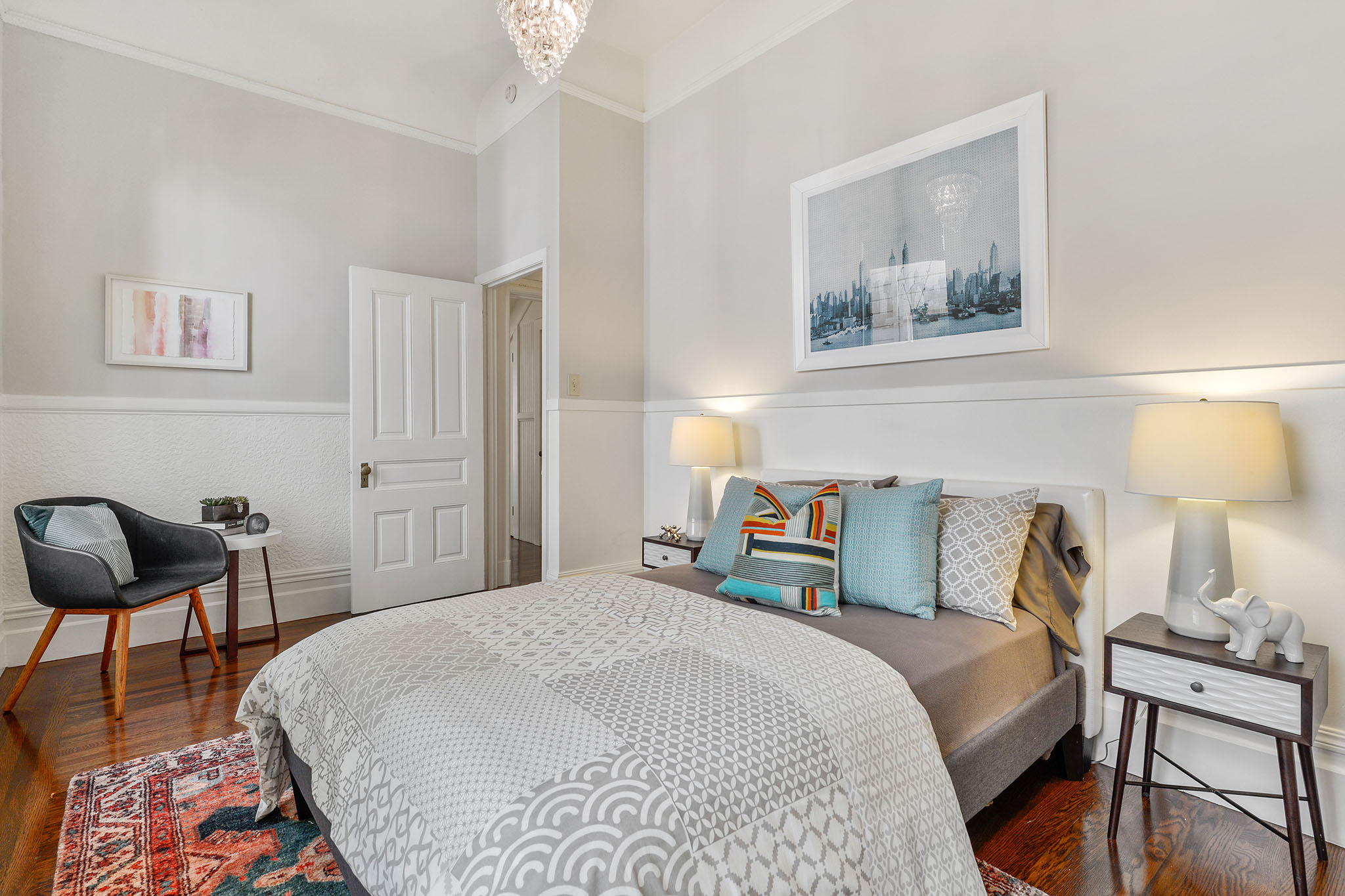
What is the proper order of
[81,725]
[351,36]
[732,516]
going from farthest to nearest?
[351,36] → [732,516] → [81,725]

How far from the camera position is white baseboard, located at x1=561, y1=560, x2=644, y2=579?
11.8 feet

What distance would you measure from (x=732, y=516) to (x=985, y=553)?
890 mm

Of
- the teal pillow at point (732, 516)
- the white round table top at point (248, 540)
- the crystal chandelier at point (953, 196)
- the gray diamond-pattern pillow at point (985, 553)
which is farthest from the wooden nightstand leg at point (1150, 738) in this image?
the white round table top at point (248, 540)

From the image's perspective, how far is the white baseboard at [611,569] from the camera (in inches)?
142

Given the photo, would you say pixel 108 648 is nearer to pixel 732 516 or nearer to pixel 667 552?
pixel 667 552

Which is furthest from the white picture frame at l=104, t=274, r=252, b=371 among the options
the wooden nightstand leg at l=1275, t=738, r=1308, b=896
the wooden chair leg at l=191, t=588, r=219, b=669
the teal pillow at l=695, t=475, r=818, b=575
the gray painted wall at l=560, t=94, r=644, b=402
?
the wooden nightstand leg at l=1275, t=738, r=1308, b=896

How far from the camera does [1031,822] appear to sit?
1798 millimetres

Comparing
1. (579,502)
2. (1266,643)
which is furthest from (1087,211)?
(579,502)

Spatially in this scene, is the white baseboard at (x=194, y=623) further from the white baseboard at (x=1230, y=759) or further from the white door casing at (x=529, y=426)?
the white baseboard at (x=1230, y=759)

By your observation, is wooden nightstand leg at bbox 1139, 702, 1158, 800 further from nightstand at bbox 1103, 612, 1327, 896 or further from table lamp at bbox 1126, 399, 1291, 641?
table lamp at bbox 1126, 399, 1291, 641

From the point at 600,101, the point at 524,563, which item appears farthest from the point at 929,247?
the point at 524,563

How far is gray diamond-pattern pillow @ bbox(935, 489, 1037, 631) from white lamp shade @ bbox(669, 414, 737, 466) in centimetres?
127

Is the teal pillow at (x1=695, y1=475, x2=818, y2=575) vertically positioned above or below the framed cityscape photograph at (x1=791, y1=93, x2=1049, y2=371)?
below

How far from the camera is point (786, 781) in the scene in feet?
3.59
